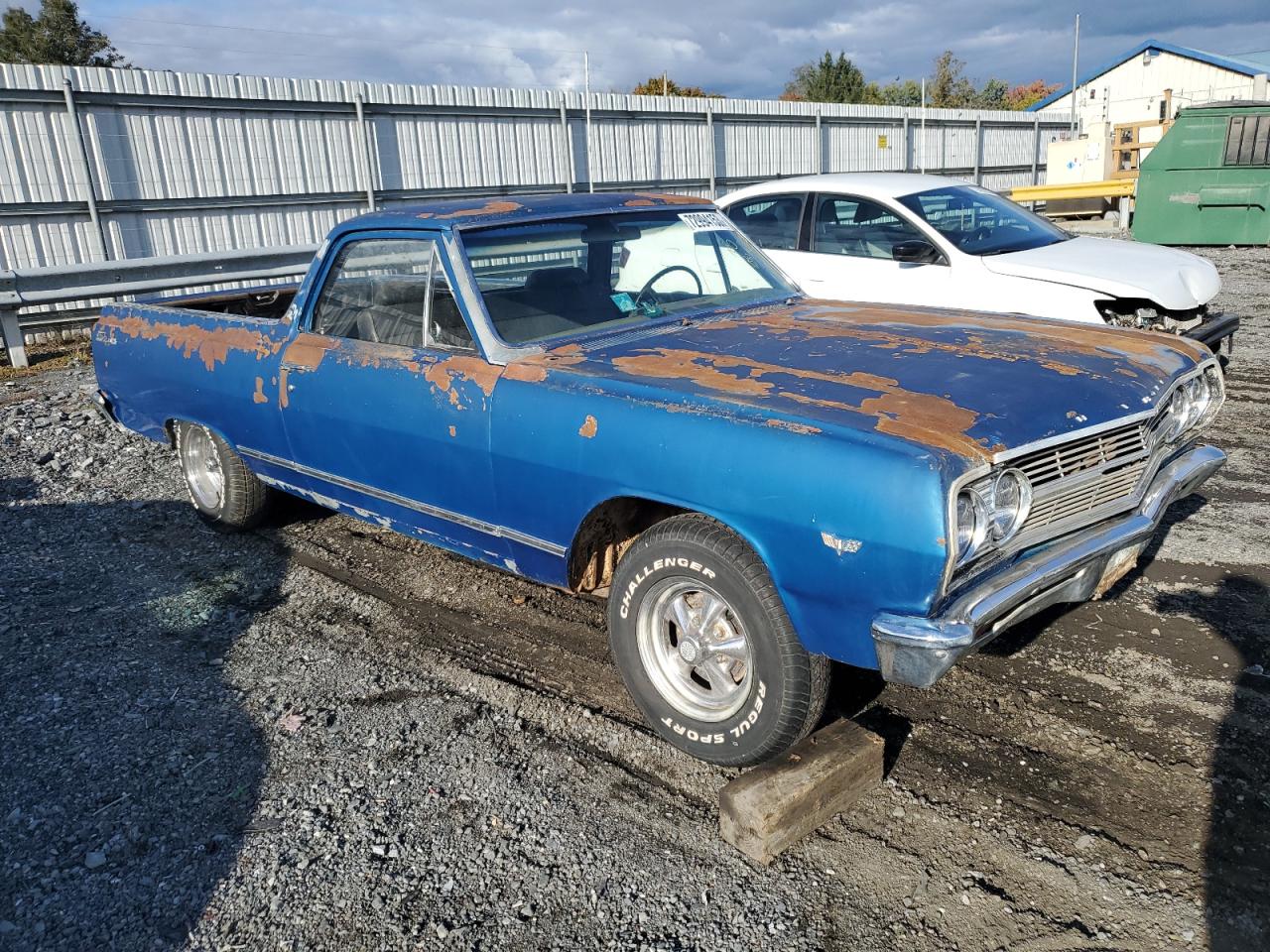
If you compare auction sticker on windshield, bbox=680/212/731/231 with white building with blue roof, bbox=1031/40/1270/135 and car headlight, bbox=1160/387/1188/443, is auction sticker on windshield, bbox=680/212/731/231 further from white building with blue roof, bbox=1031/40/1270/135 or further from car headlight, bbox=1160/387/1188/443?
white building with blue roof, bbox=1031/40/1270/135

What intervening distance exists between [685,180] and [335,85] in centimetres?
695

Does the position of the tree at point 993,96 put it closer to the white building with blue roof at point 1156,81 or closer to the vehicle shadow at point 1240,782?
the white building with blue roof at point 1156,81

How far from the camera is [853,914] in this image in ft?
8.23

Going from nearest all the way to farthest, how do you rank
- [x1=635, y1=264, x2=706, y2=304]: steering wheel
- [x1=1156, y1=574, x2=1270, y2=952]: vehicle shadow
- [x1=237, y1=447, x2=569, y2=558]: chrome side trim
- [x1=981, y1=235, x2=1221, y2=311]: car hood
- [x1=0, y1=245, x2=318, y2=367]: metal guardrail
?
[x1=1156, y1=574, x2=1270, y2=952]: vehicle shadow → [x1=237, y1=447, x2=569, y2=558]: chrome side trim → [x1=635, y1=264, x2=706, y2=304]: steering wheel → [x1=981, y1=235, x2=1221, y2=311]: car hood → [x1=0, y1=245, x2=318, y2=367]: metal guardrail

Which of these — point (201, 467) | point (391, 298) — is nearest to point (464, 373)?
point (391, 298)

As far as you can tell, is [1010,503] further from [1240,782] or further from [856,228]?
[856,228]

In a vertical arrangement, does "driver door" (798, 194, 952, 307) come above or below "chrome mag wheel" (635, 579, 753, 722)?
above

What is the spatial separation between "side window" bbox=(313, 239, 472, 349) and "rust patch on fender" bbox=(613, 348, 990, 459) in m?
0.84

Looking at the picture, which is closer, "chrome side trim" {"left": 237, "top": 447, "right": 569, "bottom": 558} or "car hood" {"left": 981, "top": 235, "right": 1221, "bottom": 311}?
"chrome side trim" {"left": 237, "top": 447, "right": 569, "bottom": 558}

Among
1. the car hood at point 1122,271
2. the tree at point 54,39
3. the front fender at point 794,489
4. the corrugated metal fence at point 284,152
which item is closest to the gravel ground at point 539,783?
the front fender at point 794,489

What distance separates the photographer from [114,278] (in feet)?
32.7

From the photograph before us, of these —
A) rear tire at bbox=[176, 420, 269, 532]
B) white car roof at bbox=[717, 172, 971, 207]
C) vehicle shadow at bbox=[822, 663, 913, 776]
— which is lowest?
vehicle shadow at bbox=[822, 663, 913, 776]

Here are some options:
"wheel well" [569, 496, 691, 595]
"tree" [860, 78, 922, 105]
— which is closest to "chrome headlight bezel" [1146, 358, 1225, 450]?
"wheel well" [569, 496, 691, 595]

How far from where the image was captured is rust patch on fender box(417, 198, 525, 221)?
405cm
